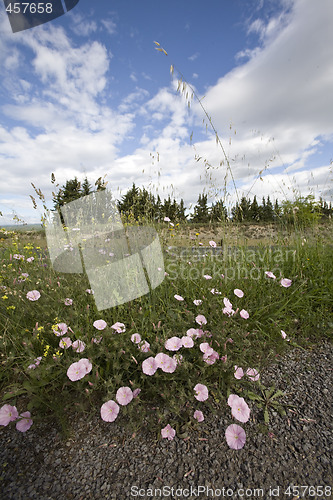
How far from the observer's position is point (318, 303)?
245 cm

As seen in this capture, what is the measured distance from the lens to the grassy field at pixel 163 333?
1.49 metres

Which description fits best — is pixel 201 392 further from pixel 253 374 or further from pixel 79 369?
pixel 79 369

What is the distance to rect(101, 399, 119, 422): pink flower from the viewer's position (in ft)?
4.41

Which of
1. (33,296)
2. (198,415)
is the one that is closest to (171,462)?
(198,415)

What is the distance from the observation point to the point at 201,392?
145cm

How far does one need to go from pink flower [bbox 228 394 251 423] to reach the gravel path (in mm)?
110

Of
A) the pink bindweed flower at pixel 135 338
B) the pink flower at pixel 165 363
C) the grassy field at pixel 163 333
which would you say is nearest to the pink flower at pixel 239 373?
the grassy field at pixel 163 333

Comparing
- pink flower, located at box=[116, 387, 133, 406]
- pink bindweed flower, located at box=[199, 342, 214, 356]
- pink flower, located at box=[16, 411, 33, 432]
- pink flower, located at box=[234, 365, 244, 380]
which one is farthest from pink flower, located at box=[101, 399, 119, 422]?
Result: pink flower, located at box=[234, 365, 244, 380]

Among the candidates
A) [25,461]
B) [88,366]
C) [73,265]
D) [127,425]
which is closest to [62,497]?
[25,461]

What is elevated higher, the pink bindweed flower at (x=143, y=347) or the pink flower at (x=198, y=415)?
the pink bindweed flower at (x=143, y=347)

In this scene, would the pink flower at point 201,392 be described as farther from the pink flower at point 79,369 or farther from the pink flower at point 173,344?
the pink flower at point 79,369

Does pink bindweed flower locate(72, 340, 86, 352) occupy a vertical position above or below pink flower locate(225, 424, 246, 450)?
above

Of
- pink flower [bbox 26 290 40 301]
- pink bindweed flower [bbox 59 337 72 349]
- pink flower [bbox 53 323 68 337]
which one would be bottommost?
pink bindweed flower [bbox 59 337 72 349]

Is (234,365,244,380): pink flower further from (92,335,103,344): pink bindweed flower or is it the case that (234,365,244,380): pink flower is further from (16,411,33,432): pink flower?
(16,411,33,432): pink flower
